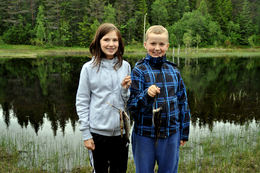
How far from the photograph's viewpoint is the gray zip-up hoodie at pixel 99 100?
9.09ft

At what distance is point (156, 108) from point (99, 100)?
0.66 meters

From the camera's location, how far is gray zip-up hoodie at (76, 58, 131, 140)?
2770 mm

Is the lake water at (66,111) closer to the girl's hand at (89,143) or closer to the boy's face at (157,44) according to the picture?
the girl's hand at (89,143)

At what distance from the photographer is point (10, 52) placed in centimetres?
4922

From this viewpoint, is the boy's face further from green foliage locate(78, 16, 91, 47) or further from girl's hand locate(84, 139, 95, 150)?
green foliage locate(78, 16, 91, 47)

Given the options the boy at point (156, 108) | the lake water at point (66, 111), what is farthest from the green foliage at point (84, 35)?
the boy at point (156, 108)

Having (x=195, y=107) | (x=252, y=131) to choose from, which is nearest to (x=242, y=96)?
(x=195, y=107)

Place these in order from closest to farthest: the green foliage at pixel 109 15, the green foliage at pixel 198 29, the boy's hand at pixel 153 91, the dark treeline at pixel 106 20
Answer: the boy's hand at pixel 153 91 < the dark treeline at pixel 106 20 < the green foliage at pixel 109 15 < the green foliage at pixel 198 29

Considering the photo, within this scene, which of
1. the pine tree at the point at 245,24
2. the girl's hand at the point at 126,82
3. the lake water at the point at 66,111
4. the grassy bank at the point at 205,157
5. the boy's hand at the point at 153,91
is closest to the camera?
the boy's hand at the point at 153,91

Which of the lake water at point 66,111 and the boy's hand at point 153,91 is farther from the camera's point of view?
the lake water at point 66,111

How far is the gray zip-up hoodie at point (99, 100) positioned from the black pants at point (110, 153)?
0.27ft

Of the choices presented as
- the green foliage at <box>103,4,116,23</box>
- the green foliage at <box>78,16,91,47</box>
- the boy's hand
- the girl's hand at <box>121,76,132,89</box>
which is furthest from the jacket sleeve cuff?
the green foliage at <box>103,4,116,23</box>

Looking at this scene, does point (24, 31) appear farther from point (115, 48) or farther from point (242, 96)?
point (115, 48)

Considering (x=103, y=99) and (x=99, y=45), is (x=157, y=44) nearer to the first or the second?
(x=99, y=45)
